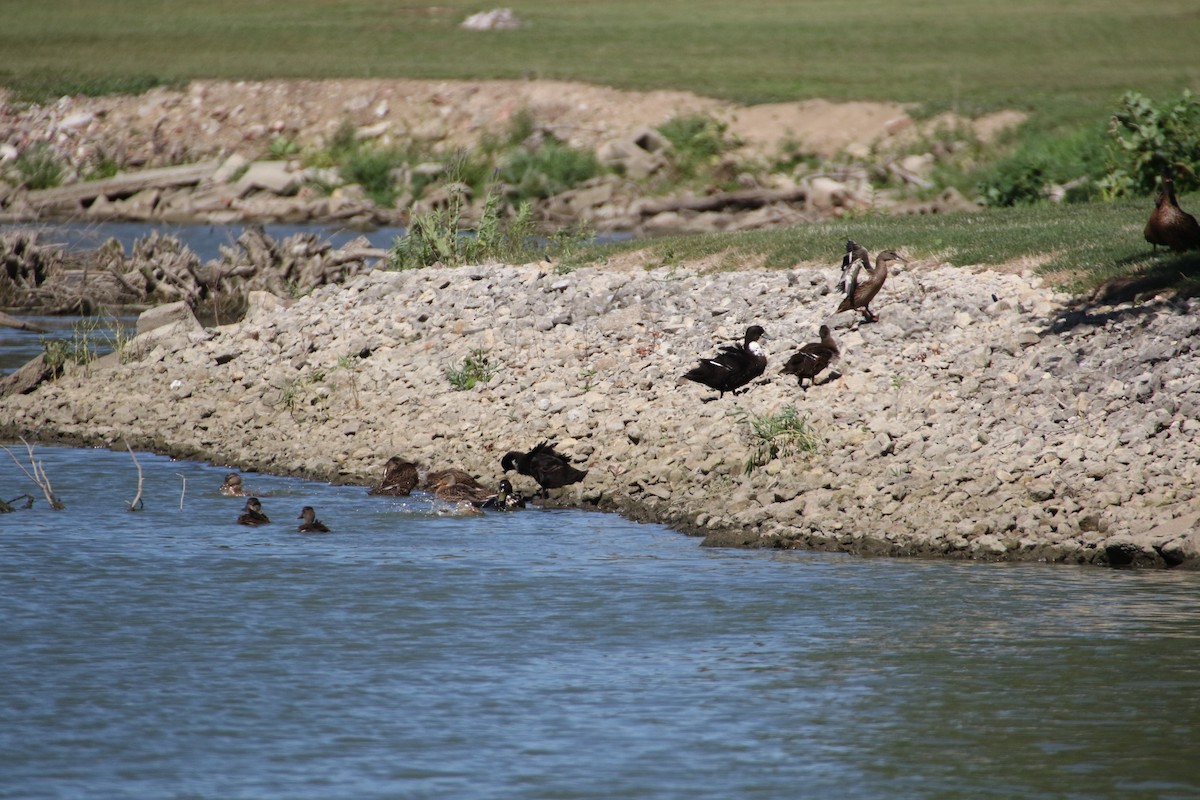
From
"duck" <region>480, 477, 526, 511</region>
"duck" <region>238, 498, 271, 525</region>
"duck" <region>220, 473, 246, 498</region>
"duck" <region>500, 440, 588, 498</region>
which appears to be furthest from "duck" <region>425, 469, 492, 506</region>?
"duck" <region>220, 473, 246, 498</region>

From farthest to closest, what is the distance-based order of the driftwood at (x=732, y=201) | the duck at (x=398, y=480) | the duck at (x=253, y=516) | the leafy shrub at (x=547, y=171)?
the leafy shrub at (x=547, y=171), the driftwood at (x=732, y=201), the duck at (x=398, y=480), the duck at (x=253, y=516)

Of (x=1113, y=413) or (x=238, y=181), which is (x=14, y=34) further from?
(x=1113, y=413)

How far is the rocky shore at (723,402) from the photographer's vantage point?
12156mm

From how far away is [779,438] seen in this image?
13461 mm

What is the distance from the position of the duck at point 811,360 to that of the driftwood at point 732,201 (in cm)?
2104

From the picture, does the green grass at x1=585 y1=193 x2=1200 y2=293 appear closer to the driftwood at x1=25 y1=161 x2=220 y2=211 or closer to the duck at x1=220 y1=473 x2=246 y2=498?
the duck at x1=220 y1=473 x2=246 y2=498

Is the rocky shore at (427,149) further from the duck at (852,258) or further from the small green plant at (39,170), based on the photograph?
the duck at (852,258)

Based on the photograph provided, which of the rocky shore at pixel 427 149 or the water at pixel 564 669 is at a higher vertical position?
the rocky shore at pixel 427 149

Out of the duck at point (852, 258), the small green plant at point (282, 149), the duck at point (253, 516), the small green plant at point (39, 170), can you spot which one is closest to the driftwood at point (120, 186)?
the small green plant at point (39, 170)

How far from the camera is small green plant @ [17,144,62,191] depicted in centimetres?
4547

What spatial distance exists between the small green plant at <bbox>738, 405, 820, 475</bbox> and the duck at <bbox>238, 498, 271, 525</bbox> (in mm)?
3873

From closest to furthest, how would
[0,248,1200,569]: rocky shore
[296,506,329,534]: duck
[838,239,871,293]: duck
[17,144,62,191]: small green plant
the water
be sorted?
the water
[0,248,1200,569]: rocky shore
[296,506,329,534]: duck
[838,239,871,293]: duck
[17,144,62,191]: small green plant

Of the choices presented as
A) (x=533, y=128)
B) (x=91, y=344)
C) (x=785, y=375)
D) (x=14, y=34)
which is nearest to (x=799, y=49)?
(x=533, y=128)

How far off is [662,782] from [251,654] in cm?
311
